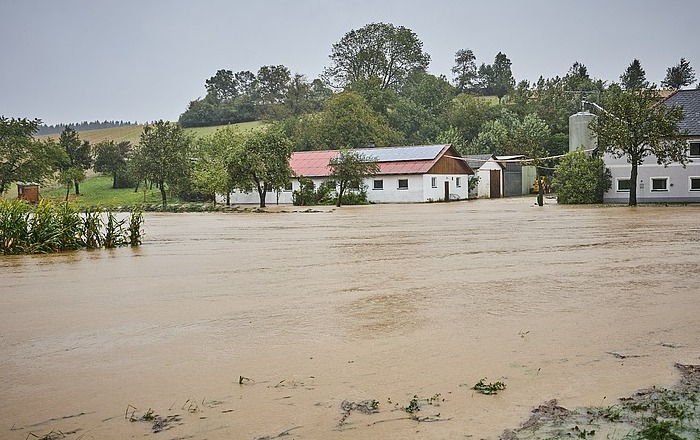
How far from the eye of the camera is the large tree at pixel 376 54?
81125mm

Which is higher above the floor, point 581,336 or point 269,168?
point 269,168

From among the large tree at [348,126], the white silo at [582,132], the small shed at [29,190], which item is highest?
the large tree at [348,126]

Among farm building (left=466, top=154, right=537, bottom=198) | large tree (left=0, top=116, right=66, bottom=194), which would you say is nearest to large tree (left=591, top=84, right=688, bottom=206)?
farm building (left=466, top=154, right=537, bottom=198)

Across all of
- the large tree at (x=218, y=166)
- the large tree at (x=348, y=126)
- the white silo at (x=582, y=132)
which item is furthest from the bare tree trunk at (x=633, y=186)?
the large tree at (x=348, y=126)

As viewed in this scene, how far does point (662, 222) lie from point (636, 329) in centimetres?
1972

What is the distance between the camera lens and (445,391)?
21.1 feet

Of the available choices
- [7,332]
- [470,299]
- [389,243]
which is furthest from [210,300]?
[389,243]

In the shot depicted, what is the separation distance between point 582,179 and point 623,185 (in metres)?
2.43

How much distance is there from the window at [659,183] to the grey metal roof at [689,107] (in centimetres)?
298

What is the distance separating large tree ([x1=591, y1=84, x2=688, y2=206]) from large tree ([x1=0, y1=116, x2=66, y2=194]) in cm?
4323

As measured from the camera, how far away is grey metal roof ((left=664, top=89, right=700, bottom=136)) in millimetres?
41438

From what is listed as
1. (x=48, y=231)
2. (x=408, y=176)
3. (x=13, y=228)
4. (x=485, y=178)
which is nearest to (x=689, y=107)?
(x=408, y=176)

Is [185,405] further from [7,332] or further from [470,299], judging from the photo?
[470,299]

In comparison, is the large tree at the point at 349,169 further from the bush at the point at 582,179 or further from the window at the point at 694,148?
the window at the point at 694,148
